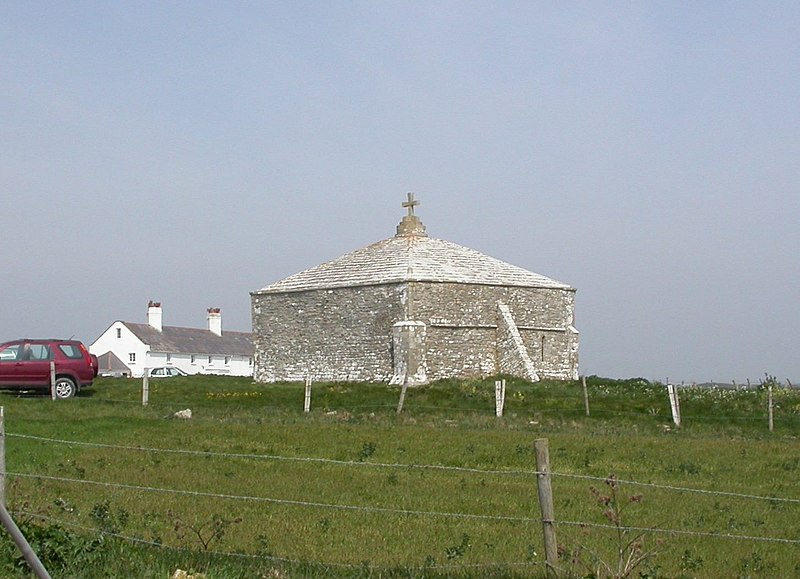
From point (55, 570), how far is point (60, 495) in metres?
5.45

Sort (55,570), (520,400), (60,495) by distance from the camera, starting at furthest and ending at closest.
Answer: (520,400), (60,495), (55,570)

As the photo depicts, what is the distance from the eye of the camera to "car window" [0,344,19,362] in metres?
33.7

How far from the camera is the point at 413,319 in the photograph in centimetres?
4322

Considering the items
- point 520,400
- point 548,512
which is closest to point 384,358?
point 520,400

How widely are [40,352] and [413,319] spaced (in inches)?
595

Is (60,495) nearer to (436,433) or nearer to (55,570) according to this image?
(55,570)

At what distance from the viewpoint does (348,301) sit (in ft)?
148

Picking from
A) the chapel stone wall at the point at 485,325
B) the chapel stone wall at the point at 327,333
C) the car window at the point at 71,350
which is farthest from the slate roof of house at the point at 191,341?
the car window at the point at 71,350

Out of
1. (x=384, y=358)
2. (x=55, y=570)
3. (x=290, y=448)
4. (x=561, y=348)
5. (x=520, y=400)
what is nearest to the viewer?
(x=55, y=570)

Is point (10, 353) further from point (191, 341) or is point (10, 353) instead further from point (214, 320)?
point (214, 320)

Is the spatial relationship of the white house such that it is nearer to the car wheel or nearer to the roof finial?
the roof finial

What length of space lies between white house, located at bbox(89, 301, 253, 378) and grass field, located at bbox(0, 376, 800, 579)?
5512 centimetres

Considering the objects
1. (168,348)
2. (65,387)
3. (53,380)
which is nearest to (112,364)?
(168,348)

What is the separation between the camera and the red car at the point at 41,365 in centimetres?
3356
